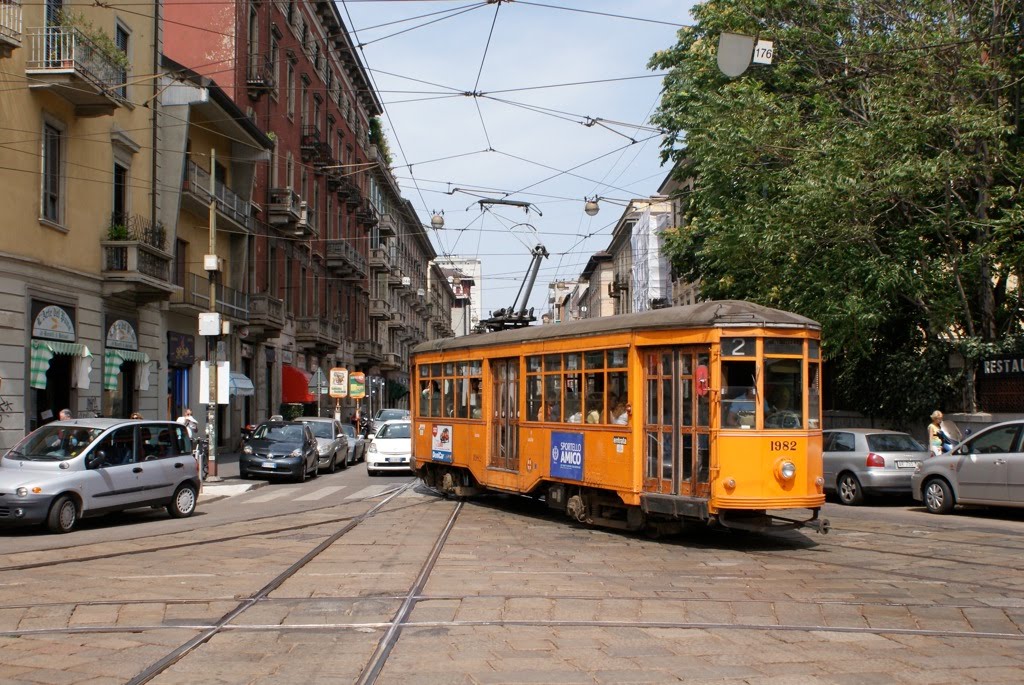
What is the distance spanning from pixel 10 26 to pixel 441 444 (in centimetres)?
1105

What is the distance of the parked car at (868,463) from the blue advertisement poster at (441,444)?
6.41m

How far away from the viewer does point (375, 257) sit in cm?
6588

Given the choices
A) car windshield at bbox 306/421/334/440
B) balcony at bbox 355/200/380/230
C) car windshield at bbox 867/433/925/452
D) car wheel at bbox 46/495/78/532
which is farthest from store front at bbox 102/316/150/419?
balcony at bbox 355/200/380/230

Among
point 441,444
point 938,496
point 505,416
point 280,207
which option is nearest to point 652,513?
point 505,416

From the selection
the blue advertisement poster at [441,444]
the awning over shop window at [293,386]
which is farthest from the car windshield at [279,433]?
the awning over shop window at [293,386]

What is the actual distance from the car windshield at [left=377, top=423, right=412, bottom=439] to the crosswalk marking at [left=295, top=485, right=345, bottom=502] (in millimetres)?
3430

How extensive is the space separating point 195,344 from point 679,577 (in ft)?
82.2

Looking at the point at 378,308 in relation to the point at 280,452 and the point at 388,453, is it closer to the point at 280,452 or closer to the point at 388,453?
the point at 388,453

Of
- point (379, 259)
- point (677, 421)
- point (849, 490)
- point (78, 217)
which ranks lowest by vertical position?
point (849, 490)

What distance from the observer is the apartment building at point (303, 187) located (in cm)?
3659

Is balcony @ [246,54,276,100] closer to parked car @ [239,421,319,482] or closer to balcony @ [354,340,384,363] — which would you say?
parked car @ [239,421,319,482]

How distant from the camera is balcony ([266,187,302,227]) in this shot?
40.4 meters

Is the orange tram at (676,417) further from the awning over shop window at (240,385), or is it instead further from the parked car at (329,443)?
the awning over shop window at (240,385)

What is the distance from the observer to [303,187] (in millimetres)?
47031
